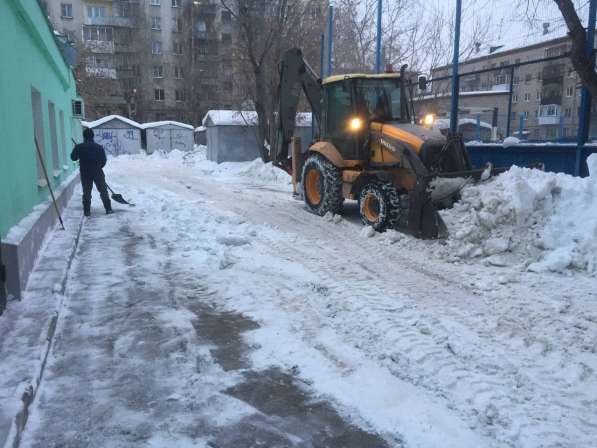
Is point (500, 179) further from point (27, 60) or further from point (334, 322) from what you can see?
point (27, 60)

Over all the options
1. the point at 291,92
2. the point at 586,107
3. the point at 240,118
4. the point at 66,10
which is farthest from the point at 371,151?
the point at 66,10

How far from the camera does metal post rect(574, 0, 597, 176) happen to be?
8.80 metres

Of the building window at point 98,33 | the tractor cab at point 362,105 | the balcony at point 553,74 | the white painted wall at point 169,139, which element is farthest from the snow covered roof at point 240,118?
the building window at point 98,33

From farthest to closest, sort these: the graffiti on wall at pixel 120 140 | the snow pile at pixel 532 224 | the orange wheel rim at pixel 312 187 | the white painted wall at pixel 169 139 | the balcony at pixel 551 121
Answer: the white painted wall at pixel 169 139, the graffiti on wall at pixel 120 140, the balcony at pixel 551 121, the orange wheel rim at pixel 312 187, the snow pile at pixel 532 224

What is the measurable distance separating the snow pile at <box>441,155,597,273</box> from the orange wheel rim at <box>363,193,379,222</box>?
1.54 meters

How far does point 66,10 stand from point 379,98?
5639 cm

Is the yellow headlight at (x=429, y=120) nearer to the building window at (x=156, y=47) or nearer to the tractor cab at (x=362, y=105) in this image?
the tractor cab at (x=362, y=105)

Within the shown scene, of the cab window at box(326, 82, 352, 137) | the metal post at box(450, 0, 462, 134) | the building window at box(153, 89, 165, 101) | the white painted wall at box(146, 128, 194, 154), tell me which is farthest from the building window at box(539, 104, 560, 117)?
the building window at box(153, 89, 165, 101)

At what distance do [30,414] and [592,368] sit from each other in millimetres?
3836

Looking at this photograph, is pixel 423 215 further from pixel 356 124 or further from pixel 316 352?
pixel 316 352

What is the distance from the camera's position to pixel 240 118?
2648 centimetres

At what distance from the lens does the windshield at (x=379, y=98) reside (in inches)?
372

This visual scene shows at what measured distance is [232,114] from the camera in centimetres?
2706

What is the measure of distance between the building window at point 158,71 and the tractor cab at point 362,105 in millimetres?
51716
